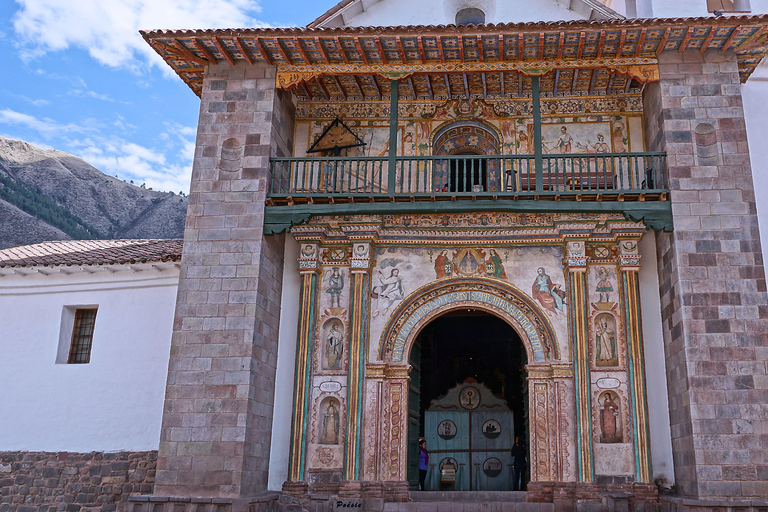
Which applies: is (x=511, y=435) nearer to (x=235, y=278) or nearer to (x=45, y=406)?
(x=235, y=278)

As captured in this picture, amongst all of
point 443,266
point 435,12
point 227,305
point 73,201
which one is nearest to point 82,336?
point 227,305

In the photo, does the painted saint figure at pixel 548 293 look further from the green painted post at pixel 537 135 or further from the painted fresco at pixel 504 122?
the painted fresco at pixel 504 122

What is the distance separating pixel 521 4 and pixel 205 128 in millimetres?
6703

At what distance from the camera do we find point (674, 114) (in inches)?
480

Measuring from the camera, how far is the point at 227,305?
11875mm

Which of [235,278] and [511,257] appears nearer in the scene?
[235,278]

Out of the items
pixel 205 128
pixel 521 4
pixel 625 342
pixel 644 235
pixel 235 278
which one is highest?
pixel 521 4

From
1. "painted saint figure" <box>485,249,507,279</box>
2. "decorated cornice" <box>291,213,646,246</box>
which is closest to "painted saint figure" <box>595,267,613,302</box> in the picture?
"decorated cornice" <box>291,213,646,246</box>

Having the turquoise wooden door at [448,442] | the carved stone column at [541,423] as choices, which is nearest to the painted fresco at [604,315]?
the carved stone column at [541,423]

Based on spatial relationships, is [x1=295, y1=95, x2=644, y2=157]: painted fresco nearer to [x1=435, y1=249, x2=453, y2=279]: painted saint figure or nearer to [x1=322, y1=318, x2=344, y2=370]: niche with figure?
[x1=435, y1=249, x2=453, y2=279]: painted saint figure

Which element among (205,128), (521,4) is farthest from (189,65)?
(521,4)

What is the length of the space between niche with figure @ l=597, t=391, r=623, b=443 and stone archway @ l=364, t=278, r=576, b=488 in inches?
17.9

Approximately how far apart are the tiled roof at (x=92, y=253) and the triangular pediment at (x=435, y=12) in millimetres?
5289

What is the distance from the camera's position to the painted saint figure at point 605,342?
12.2 m
